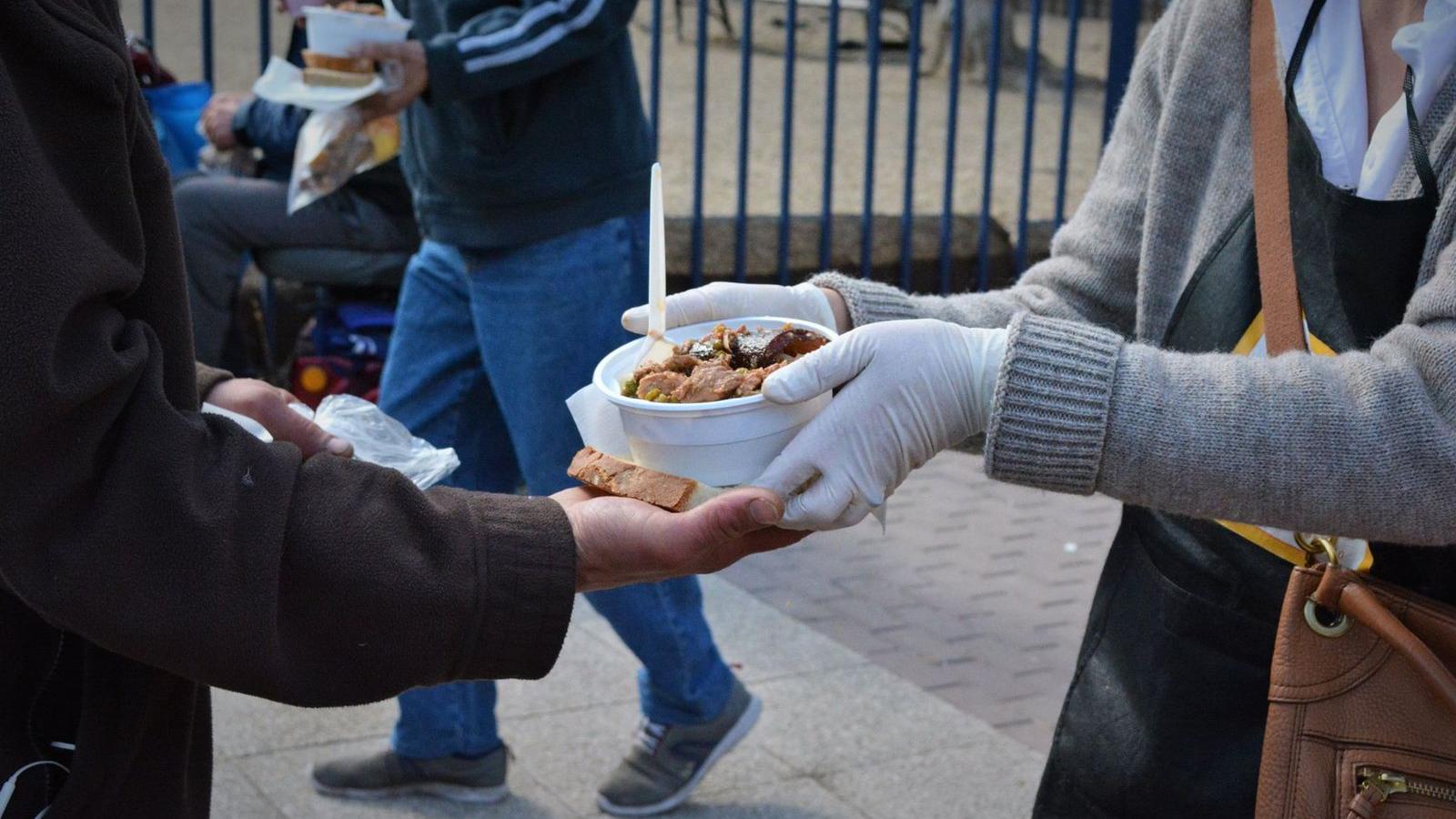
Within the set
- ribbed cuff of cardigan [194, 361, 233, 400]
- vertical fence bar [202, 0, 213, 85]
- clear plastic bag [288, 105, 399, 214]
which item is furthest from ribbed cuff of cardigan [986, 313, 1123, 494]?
vertical fence bar [202, 0, 213, 85]

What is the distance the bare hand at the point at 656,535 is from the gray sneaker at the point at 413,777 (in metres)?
2.09

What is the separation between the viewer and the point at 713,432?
1.81m

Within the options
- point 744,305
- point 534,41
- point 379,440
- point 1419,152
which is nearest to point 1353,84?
point 1419,152

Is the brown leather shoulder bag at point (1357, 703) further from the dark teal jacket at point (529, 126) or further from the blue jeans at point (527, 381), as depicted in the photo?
the dark teal jacket at point (529, 126)

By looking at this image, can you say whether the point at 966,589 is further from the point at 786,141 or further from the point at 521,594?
the point at 521,594

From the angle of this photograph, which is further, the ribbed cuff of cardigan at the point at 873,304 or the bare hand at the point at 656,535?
the ribbed cuff of cardigan at the point at 873,304

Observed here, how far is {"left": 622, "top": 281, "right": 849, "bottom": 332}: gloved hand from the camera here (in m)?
2.15

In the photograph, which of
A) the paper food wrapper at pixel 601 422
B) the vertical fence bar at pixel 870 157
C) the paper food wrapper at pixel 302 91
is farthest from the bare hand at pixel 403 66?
the vertical fence bar at pixel 870 157

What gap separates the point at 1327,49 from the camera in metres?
2.00

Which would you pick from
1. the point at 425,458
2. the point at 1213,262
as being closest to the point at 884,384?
the point at 1213,262

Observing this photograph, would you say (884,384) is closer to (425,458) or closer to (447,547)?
(447,547)

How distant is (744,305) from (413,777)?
195 centimetres

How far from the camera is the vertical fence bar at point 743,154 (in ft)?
19.8

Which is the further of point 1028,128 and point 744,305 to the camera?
point 1028,128
